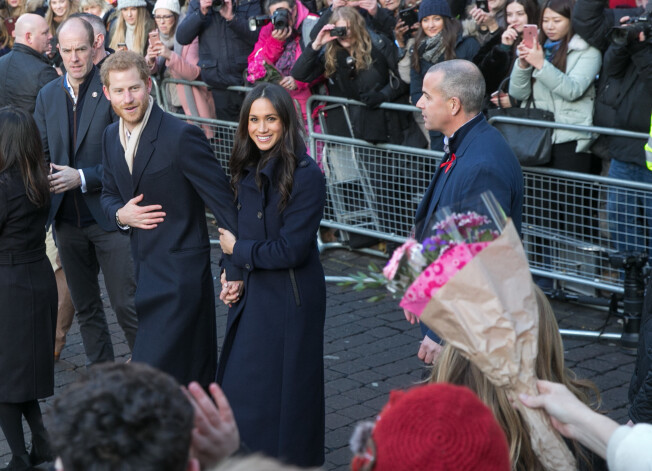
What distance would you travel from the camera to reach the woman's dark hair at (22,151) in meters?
5.12

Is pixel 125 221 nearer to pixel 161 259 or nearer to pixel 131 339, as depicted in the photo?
pixel 161 259

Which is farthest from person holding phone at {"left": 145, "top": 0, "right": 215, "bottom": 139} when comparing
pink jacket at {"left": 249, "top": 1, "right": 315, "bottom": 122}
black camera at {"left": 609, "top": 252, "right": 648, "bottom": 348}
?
black camera at {"left": 609, "top": 252, "right": 648, "bottom": 348}

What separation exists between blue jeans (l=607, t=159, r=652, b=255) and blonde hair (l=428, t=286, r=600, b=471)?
405cm

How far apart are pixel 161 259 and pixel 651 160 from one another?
3.04m

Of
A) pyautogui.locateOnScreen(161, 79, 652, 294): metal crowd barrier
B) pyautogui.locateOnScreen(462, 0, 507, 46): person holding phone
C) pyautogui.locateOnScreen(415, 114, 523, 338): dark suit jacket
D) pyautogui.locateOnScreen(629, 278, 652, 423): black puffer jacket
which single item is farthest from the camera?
pyautogui.locateOnScreen(462, 0, 507, 46): person holding phone

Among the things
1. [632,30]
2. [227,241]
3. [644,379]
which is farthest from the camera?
[632,30]

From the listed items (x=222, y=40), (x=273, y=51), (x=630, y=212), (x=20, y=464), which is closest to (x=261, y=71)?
(x=273, y=51)

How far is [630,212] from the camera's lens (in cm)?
682

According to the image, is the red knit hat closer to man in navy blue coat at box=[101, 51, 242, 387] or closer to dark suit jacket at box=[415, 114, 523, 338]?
dark suit jacket at box=[415, 114, 523, 338]

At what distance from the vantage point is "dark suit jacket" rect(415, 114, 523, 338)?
452cm

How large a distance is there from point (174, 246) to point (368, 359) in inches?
85.0

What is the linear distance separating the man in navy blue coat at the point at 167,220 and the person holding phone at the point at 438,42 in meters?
3.26

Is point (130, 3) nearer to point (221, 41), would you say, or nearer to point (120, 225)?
point (221, 41)

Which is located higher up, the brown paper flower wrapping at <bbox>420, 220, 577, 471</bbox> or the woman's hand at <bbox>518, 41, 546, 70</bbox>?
the woman's hand at <bbox>518, 41, 546, 70</bbox>
